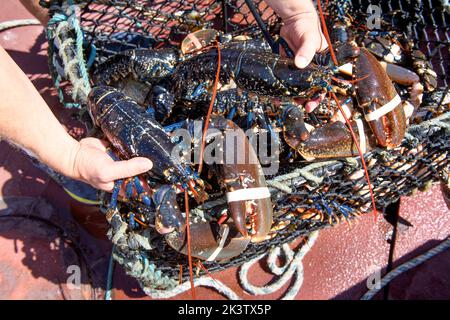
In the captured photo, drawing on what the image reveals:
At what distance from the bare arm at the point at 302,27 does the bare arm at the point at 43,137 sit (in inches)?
28.9

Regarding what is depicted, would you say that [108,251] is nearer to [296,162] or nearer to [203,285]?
[203,285]

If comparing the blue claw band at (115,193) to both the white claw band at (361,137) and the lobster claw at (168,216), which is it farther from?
the white claw band at (361,137)

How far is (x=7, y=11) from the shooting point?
8.11ft

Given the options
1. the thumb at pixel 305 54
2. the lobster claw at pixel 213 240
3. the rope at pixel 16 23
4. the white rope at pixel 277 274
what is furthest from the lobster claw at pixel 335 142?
the rope at pixel 16 23

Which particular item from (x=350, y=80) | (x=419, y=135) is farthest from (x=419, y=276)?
(x=350, y=80)

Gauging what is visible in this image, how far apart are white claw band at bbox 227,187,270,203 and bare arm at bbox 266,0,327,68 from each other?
0.54 metres

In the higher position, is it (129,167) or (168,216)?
(129,167)

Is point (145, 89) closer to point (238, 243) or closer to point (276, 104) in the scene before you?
point (276, 104)

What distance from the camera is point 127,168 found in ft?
4.44

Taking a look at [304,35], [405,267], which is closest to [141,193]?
[304,35]

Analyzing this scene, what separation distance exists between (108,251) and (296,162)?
1107mm
